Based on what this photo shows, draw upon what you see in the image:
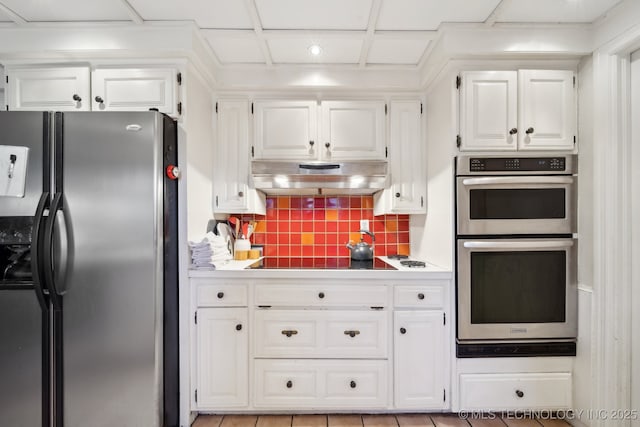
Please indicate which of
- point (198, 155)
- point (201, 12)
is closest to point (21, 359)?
point (198, 155)

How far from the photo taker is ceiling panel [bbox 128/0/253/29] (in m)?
1.68

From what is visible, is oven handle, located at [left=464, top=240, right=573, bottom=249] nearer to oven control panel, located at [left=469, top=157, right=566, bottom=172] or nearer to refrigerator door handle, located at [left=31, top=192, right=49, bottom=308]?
oven control panel, located at [left=469, top=157, right=566, bottom=172]

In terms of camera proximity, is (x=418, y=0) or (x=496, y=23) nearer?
(x=418, y=0)

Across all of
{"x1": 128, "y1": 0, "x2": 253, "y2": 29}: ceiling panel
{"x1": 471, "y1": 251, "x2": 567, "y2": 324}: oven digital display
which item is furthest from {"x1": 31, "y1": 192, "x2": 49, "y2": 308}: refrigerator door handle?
{"x1": 471, "y1": 251, "x2": 567, "y2": 324}: oven digital display

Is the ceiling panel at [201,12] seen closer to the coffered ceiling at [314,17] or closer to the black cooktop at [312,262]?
the coffered ceiling at [314,17]

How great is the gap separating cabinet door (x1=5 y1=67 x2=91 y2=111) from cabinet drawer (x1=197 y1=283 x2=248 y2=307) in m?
1.31

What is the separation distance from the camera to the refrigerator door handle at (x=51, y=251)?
1.57 m

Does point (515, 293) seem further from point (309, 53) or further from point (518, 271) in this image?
point (309, 53)

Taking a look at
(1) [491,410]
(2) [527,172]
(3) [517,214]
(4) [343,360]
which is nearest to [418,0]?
(2) [527,172]

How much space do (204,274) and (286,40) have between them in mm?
1515

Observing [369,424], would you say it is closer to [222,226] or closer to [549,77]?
[222,226]

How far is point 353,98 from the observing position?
2.40 meters

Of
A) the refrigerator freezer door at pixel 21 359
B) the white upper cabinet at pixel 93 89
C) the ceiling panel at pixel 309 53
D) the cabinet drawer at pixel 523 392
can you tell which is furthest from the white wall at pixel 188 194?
the cabinet drawer at pixel 523 392

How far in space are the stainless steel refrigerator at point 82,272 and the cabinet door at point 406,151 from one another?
1.57 m
